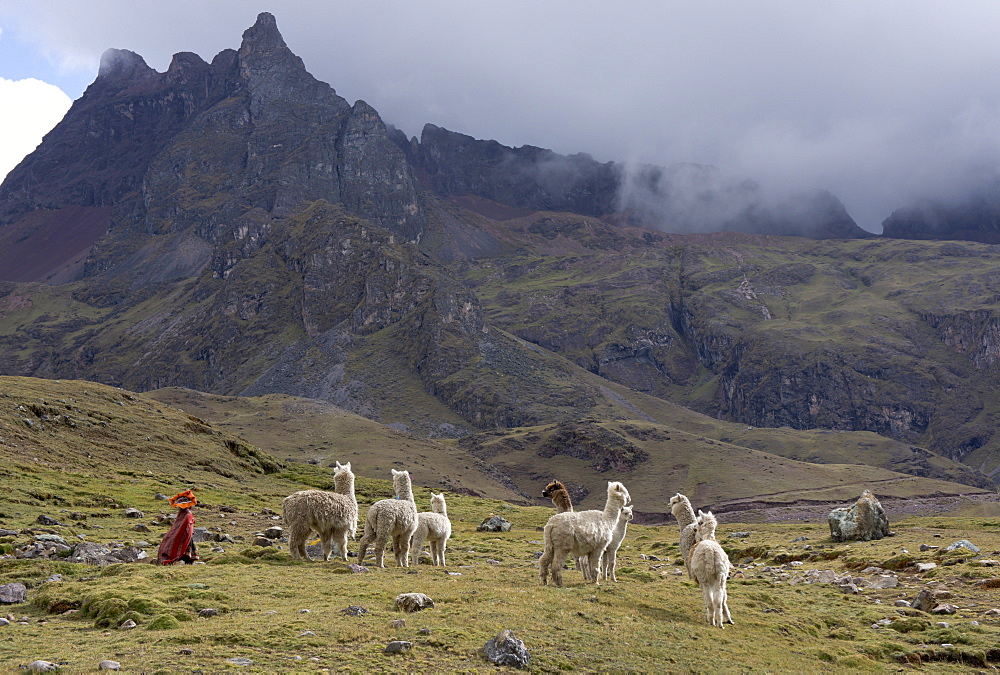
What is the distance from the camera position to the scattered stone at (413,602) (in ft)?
74.9

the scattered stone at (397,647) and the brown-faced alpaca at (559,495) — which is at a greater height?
the brown-faced alpaca at (559,495)

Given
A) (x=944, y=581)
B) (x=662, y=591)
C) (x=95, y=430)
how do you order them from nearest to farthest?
(x=662, y=591), (x=944, y=581), (x=95, y=430)

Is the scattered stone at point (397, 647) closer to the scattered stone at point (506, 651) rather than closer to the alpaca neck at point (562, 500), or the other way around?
the scattered stone at point (506, 651)

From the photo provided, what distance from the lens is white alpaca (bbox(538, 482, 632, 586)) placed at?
27.0 m

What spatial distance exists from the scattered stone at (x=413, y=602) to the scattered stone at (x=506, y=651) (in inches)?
152

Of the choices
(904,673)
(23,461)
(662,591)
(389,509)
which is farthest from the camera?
(23,461)

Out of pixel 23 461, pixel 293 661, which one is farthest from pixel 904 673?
pixel 23 461

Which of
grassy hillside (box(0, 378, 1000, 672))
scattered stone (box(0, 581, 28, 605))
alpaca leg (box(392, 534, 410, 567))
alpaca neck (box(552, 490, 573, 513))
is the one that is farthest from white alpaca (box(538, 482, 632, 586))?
scattered stone (box(0, 581, 28, 605))

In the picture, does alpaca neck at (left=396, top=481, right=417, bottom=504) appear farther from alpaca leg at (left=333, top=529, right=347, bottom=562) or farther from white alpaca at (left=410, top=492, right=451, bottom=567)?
alpaca leg at (left=333, top=529, right=347, bottom=562)

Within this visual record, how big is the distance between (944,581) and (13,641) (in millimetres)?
34051

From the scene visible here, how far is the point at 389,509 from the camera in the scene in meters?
30.8

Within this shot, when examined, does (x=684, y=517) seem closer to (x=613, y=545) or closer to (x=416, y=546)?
(x=613, y=545)

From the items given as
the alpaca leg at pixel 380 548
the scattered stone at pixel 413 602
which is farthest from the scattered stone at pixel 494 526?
the scattered stone at pixel 413 602

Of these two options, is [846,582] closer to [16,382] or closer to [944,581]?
[944,581]
